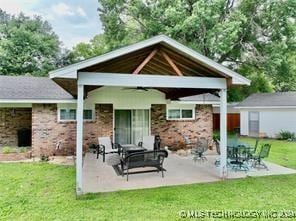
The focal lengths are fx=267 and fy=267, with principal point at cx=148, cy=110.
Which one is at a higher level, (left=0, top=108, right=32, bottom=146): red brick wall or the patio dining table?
(left=0, top=108, right=32, bottom=146): red brick wall

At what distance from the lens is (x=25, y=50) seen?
2539 centimetres

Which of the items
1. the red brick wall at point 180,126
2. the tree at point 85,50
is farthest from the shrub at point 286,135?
the tree at point 85,50

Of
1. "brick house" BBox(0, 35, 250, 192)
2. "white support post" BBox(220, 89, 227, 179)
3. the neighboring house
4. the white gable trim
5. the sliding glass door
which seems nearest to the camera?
the white gable trim

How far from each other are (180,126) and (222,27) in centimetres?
895

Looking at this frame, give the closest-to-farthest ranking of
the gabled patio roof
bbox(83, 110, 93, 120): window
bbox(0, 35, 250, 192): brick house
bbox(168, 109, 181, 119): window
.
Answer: the gabled patio roof → bbox(0, 35, 250, 192): brick house → bbox(83, 110, 93, 120): window → bbox(168, 109, 181, 119): window

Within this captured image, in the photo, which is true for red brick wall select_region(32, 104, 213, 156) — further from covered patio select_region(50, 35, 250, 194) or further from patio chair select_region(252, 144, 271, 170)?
patio chair select_region(252, 144, 271, 170)

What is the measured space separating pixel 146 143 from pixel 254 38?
1499 cm

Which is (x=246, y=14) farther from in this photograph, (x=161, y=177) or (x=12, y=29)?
(x=12, y=29)

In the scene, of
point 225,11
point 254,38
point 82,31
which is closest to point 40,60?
point 82,31

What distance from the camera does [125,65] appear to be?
804cm

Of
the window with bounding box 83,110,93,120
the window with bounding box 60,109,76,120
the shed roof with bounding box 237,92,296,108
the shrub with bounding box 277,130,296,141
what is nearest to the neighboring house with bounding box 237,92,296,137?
the shed roof with bounding box 237,92,296,108

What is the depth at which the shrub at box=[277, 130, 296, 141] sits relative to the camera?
61.1ft

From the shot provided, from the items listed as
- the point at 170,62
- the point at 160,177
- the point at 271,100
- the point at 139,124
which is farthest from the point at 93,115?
the point at 271,100

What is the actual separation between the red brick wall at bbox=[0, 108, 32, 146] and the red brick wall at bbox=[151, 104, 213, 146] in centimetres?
689
